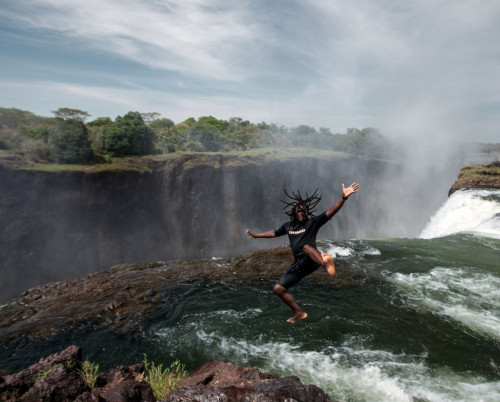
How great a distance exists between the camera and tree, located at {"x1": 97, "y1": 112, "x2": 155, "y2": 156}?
1058 inches

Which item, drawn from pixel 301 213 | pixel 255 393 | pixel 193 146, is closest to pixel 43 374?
pixel 255 393

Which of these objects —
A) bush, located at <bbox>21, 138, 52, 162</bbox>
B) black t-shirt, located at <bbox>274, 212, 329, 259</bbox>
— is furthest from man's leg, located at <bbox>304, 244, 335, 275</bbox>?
bush, located at <bbox>21, 138, 52, 162</bbox>

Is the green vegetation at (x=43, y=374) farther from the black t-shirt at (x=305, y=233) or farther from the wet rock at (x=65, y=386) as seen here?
the black t-shirt at (x=305, y=233)

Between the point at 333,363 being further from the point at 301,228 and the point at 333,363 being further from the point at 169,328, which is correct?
the point at 169,328

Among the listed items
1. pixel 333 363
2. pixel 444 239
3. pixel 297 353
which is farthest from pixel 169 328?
pixel 444 239

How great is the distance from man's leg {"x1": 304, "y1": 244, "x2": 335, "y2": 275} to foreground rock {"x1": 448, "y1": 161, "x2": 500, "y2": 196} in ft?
73.5

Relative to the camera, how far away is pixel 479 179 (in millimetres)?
21969

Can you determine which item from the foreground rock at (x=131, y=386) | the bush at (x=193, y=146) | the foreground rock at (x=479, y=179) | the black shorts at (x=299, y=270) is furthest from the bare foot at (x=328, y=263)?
the bush at (x=193, y=146)

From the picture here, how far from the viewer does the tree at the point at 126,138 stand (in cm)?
2688

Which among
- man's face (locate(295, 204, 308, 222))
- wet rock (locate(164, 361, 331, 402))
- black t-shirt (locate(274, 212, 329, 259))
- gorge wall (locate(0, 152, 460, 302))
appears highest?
man's face (locate(295, 204, 308, 222))

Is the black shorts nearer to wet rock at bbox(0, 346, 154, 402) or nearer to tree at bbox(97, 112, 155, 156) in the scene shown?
wet rock at bbox(0, 346, 154, 402)

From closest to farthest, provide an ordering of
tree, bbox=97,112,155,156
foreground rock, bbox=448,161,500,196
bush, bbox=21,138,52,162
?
1. foreground rock, bbox=448,161,500,196
2. bush, bbox=21,138,52,162
3. tree, bbox=97,112,155,156

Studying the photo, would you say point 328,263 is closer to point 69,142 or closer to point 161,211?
point 161,211

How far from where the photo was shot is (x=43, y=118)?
38.1 metres
